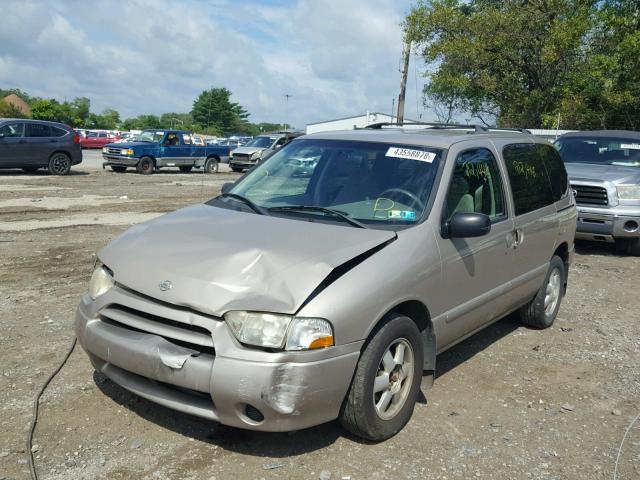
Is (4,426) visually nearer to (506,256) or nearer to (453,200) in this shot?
(453,200)

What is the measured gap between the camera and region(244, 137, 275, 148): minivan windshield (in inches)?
1074

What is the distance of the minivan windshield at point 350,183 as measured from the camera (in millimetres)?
4172

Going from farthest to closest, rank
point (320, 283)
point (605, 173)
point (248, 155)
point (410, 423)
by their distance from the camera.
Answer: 1. point (248, 155)
2. point (605, 173)
3. point (410, 423)
4. point (320, 283)

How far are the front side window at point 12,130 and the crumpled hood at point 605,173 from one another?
51.4 ft

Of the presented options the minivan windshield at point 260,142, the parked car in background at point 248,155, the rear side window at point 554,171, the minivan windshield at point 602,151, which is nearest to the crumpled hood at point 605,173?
the minivan windshield at point 602,151

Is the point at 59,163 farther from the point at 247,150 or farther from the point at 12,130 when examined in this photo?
the point at 247,150

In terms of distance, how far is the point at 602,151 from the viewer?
35.7 ft

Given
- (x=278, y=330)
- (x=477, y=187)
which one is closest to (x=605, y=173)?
(x=477, y=187)

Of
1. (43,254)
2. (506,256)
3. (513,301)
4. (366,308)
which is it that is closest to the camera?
(366,308)

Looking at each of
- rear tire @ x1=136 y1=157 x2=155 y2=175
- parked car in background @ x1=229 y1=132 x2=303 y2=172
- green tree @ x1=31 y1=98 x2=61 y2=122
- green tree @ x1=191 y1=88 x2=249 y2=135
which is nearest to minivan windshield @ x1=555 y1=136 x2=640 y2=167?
parked car in background @ x1=229 y1=132 x2=303 y2=172

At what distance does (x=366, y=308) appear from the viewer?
3381 millimetres

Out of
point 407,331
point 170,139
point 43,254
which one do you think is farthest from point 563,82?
point 407,331

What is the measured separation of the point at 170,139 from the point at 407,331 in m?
21.7

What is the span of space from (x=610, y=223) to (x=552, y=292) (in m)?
4.04
